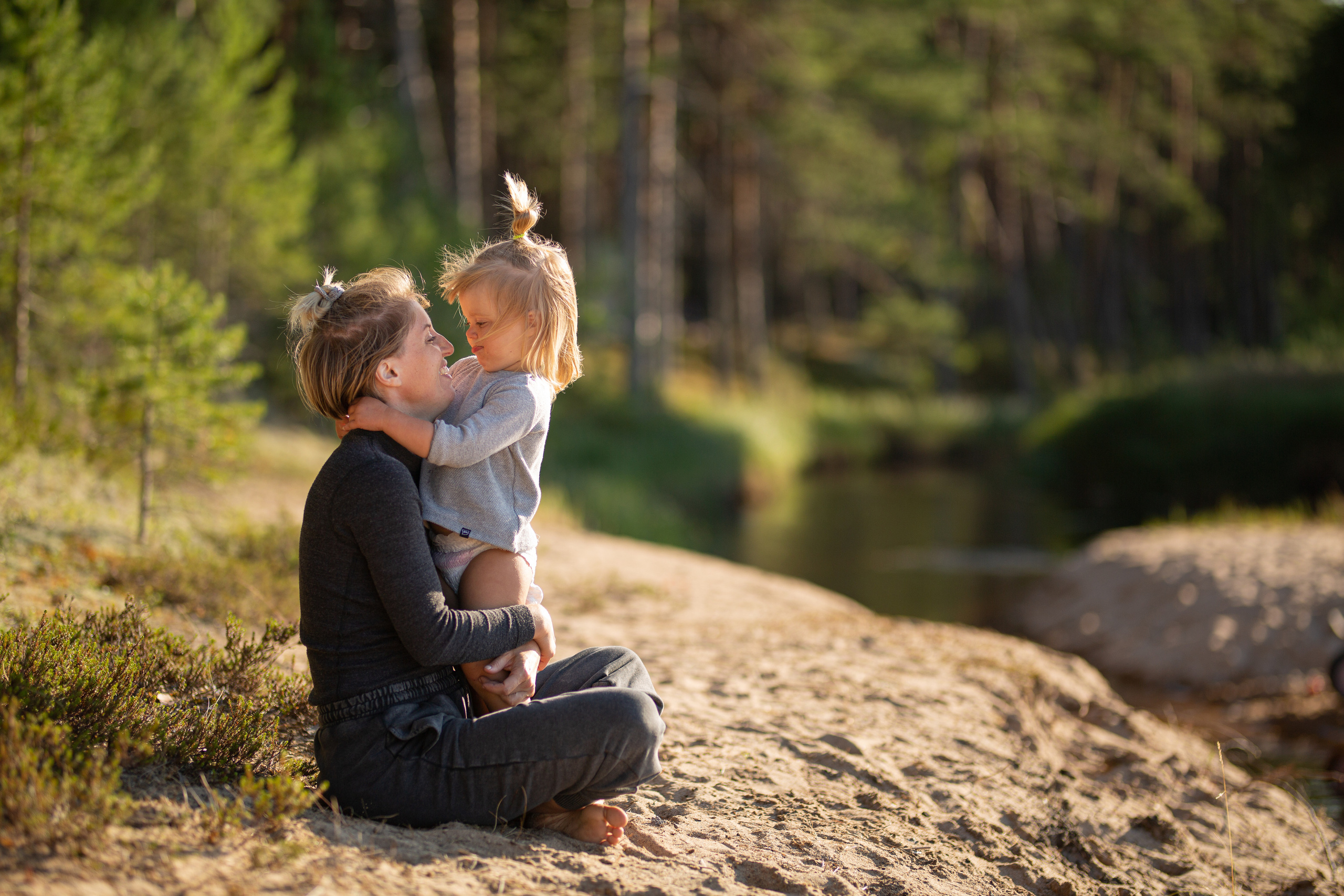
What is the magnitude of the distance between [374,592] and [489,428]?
20.7 inches

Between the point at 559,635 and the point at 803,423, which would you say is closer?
the point at 559,635

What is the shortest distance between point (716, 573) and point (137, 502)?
4489 millimetres

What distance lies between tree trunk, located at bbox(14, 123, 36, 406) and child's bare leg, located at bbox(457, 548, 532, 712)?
5810 mm

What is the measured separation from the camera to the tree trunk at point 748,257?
28.0 meters

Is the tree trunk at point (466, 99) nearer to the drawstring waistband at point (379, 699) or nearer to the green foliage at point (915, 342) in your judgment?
the green foliage at point (915, 342)

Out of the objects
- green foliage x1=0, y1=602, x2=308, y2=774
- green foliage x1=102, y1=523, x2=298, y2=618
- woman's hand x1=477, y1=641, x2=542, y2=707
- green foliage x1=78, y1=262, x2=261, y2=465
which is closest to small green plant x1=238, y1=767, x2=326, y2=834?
green foliage x1=0, y1=602, x2=308, y2=774

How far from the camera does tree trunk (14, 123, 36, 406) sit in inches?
290

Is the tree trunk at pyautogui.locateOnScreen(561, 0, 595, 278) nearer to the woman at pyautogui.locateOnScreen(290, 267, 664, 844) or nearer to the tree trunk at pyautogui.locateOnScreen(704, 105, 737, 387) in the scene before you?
the tree trunk at pyautogui.locateOnScreen(704, 105, 737, 387)

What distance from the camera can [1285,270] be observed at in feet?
135

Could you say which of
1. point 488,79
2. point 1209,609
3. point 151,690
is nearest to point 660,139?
point 488,79

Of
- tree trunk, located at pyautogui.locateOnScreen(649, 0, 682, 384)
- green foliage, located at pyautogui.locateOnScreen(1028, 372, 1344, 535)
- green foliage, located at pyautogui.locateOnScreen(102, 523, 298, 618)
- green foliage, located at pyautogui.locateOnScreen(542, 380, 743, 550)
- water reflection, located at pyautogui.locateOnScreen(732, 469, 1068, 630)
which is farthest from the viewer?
tree trunk, located at pyautogui.locateOnScreen(649, 0, 682, 384)

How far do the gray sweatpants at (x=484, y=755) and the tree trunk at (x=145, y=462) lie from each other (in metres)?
3.74

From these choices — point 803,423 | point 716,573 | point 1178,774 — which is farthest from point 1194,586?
point 803,423

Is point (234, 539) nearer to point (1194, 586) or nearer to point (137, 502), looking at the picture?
point (137, 502)
